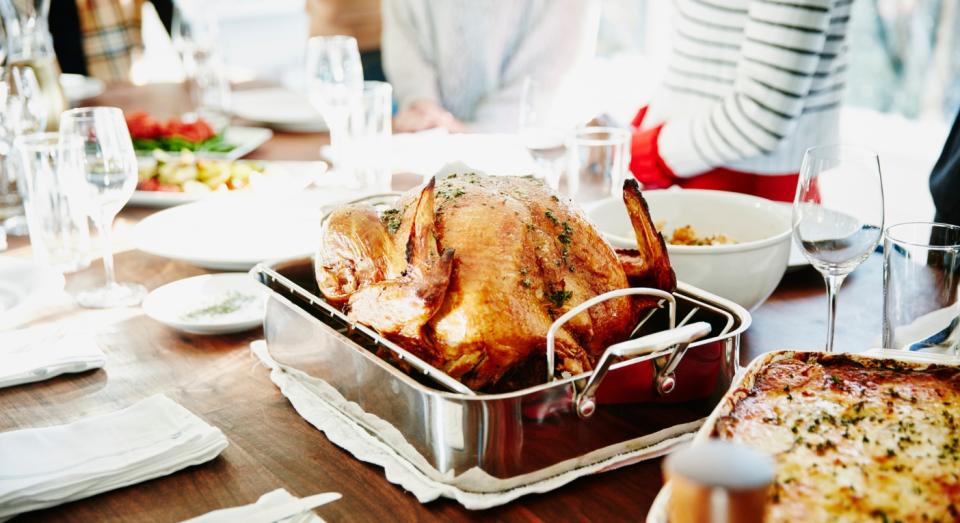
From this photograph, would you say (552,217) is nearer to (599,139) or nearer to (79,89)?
(599,139)

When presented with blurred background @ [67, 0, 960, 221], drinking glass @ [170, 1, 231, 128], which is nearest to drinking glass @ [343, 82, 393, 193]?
drinking glass @ [170, 1, 231, 128]

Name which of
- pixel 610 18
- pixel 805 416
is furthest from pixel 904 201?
pixel 805 416

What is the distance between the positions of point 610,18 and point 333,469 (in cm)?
550

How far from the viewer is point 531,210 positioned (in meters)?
1.17

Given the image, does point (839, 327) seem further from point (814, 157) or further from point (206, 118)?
point (206, 118)

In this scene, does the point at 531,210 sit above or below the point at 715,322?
above

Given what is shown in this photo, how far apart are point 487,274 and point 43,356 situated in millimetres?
719

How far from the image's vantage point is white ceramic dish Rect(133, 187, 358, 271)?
172 cm

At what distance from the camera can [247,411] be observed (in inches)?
47.6

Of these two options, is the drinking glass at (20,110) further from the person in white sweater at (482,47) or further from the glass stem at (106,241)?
the person in white sweater at (482,47)

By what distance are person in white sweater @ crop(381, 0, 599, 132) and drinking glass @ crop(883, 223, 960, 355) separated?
2367mm

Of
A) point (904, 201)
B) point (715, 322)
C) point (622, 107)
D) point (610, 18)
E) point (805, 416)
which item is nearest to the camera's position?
point (805, 416)

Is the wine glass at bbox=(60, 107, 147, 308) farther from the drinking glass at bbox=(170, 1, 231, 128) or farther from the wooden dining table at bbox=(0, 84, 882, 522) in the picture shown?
the drinking glass at bbox=(170, 1, 231, 128)

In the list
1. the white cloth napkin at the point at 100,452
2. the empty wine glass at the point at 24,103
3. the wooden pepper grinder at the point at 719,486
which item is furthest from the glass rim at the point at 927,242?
the empty wine glass at the point at 24,103
